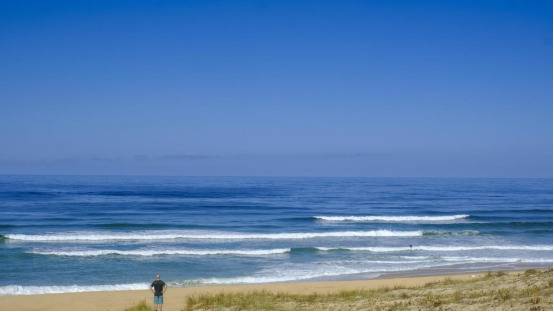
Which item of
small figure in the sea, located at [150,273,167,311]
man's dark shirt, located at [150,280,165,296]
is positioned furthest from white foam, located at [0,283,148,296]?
man's dark shirt, located at [150,280,165,296]

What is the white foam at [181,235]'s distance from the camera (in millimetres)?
34406

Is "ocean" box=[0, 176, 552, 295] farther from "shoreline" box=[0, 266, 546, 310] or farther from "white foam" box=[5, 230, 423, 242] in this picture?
"shoreline" box=[0, 266, 546, 310]

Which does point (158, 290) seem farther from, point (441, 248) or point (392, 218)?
point (392, 218)

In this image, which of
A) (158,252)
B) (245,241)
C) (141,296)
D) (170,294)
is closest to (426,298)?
(170,294)

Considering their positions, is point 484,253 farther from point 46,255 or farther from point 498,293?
point 46,255

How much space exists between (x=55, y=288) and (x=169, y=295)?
5.58 meters

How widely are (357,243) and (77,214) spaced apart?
2542cm

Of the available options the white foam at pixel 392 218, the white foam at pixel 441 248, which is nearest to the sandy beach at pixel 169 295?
the white foam at pixel 441 248

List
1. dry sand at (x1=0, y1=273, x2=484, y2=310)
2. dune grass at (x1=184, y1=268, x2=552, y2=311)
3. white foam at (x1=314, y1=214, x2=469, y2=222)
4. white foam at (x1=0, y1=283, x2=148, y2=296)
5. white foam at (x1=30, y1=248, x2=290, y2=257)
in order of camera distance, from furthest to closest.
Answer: white foam at (x1=314, y1=214, x2=469, y2=222)
white foam at (x1=30, y1=248, x2=290, y2=257)
white foam at (x1=0, y1=283, x2=148, y2=296)
dry sand at (x1=0, y1=273, x2=484, y2=310)
dune grass at (x1=184, y1=268, x2=552, y2=311)

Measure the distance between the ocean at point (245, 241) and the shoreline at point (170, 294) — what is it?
1586 mm

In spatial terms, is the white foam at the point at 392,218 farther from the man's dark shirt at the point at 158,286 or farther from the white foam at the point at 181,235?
the man's dark shirt at the point at 158,286

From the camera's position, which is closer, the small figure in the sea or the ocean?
the small figure in the sea

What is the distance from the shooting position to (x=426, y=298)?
51.8 feet

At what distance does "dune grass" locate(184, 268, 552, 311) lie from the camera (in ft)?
47.6
